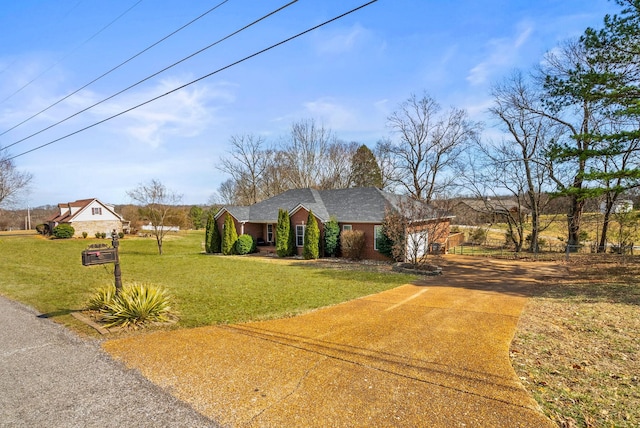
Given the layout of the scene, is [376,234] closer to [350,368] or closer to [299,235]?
[299,235]

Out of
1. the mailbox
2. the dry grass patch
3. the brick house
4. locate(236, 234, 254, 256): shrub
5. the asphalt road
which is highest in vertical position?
the brick house

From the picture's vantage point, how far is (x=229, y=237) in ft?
78.4

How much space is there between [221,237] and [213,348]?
19980 millimetres

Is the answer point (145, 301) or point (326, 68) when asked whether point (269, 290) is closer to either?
point (145, 301)

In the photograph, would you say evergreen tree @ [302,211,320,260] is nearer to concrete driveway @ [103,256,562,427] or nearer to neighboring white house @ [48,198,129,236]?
concrete driveway @ [103,256,562,427]

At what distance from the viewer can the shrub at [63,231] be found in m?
33.0

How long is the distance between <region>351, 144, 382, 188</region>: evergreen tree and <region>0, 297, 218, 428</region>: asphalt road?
34533 millimetres

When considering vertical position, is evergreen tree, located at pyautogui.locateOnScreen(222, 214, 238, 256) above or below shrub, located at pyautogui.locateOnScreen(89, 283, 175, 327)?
above

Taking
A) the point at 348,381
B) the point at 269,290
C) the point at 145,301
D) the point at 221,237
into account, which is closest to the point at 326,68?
the point at 269,290

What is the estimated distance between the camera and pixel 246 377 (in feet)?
15.4

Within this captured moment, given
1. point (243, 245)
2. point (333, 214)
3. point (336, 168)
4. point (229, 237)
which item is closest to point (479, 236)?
point (333, 214)

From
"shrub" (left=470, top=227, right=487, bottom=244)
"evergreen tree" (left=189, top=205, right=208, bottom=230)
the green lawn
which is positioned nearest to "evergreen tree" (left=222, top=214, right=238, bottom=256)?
the green lawn

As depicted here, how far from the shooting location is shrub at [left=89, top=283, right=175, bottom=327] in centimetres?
693

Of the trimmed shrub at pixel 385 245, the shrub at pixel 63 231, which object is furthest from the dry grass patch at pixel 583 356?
the shrub at pixel 63 231
